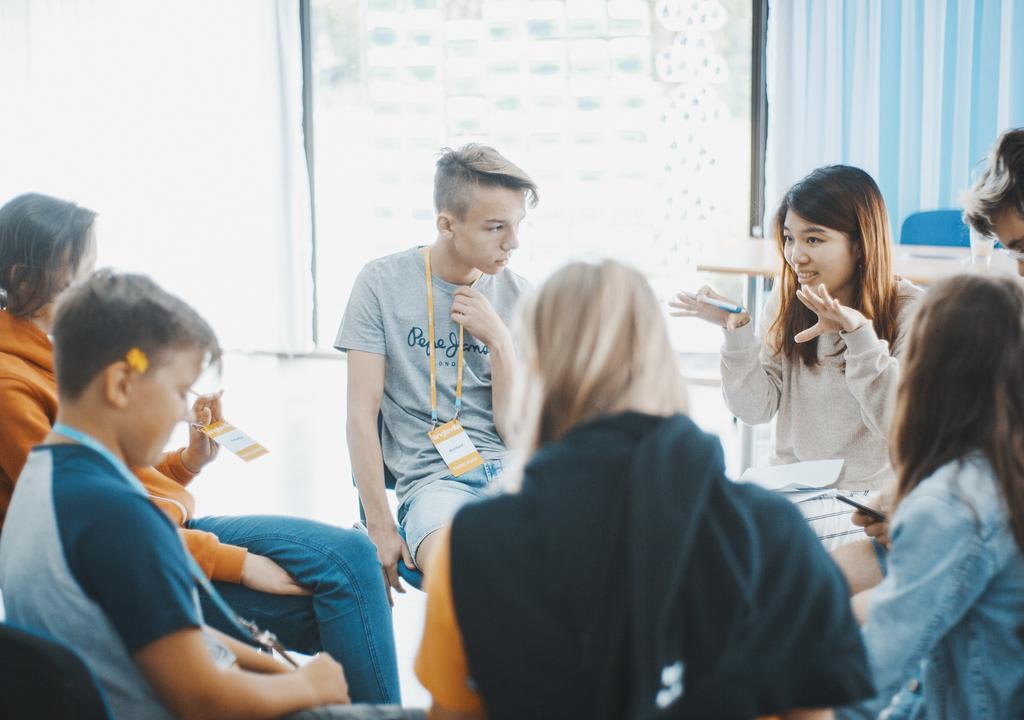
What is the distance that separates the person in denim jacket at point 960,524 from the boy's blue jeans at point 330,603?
0.98 m

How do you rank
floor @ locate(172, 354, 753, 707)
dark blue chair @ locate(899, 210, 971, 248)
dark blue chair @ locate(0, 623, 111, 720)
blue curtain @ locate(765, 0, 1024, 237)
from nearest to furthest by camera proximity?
dark blue chair @ locate(0, 623, 111, 720)
floor @ locate(172, 354, 753, 707)
dark blue chair @ locate(899, 210, 971, 248)
blue curtain @ locate(765, 0, 1024, 237)

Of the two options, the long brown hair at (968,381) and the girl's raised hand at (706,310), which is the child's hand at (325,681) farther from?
the girl's raised hand at (706,310)

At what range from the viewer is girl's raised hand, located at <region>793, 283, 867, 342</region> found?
6.88ft

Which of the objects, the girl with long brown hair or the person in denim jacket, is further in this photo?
the girl with long brown hair

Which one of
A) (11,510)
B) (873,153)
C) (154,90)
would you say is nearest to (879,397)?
(11,510)

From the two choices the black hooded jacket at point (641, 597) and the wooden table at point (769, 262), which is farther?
the wooden table at point (769, 262)

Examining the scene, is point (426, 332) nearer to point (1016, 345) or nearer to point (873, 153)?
point (1016, 345)

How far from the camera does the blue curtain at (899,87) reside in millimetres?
4664

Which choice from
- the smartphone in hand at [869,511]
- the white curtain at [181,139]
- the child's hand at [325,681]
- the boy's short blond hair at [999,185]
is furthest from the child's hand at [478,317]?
the white curtain at [181,139]

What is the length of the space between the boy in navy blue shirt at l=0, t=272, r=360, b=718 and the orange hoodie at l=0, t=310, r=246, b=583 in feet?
1.49

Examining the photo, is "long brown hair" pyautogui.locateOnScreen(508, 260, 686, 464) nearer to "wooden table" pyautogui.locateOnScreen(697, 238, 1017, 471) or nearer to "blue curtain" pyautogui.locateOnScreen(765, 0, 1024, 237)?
"wooden table" pyautogui.locateOnScreen(697, 238, 1017, 471)

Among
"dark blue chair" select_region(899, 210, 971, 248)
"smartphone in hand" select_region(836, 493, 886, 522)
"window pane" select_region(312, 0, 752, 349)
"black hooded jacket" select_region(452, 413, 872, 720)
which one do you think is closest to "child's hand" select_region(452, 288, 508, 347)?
"smartphone in hand" select_region(836, 493, 886, 522)

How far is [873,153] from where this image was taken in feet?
16.1

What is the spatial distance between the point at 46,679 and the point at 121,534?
0.18 m
